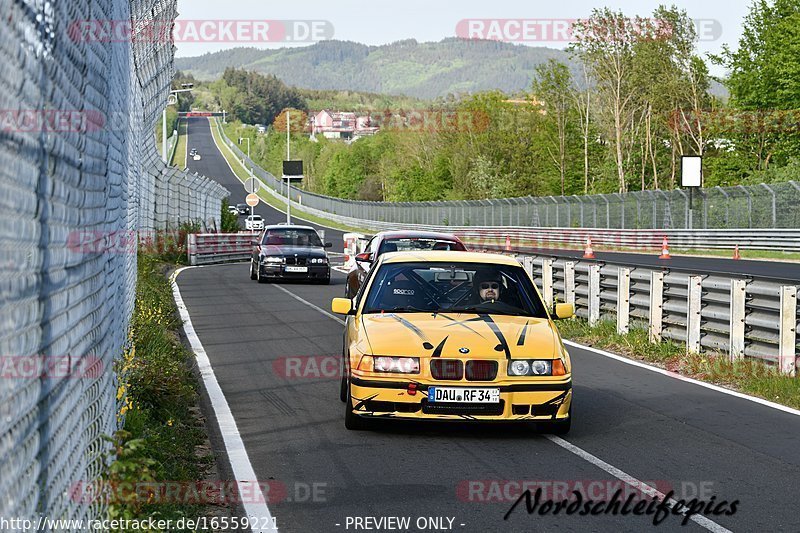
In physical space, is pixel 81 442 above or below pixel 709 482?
above

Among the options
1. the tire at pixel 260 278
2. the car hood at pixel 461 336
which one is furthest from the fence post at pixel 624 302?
the tire at pixel 260 278

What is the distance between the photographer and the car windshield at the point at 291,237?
2981cm

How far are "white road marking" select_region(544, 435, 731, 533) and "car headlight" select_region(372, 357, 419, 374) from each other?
1.20m

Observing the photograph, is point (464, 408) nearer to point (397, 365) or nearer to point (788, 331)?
point (397, 365)

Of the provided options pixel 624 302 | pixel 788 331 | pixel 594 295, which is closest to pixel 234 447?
pixel 788 331

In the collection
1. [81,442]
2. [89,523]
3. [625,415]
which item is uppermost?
[81,442]

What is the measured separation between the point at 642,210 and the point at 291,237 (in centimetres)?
2818

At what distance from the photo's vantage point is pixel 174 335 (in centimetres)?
1571

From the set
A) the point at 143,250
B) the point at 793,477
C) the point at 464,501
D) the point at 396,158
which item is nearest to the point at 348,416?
the point at 464,501

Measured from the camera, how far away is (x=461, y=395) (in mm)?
8523

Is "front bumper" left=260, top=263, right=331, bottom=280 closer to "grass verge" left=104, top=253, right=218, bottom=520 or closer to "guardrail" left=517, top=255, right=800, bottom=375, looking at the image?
"guardrail" left=517, top=255, right=800, bottom=375

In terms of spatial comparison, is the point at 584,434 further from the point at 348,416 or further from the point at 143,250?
the point at 143,250

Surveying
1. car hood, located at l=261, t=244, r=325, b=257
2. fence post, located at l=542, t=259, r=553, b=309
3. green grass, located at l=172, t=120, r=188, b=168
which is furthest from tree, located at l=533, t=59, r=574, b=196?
fence post, located at l=542, t=259, r=553, b=309

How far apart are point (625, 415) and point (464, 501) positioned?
3627mm
